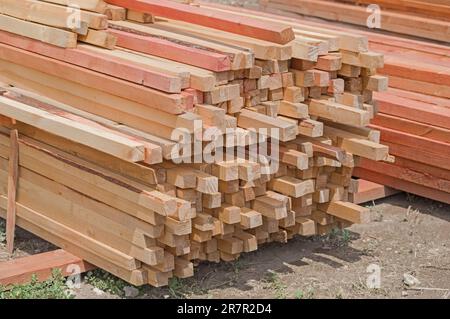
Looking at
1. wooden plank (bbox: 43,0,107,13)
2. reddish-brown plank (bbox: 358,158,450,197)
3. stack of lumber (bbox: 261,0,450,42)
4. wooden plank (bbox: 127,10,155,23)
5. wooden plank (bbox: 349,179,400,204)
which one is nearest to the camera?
wooden plank (bbox: 43,0,107,13)

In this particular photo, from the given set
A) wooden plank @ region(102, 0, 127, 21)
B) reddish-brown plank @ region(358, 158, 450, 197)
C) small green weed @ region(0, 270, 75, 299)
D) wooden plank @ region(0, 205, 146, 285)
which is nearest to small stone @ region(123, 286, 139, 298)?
wooden plank @ region(0, 205, 146, 285)

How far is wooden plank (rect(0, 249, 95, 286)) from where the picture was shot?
524 cm

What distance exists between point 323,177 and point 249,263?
0.69 metres

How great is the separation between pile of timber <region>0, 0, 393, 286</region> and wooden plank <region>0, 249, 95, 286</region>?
0.29 feet

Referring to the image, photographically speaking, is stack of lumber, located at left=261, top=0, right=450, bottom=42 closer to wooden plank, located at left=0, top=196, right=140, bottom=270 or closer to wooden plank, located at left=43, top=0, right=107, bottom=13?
wooden plank, located at left=43, top=0, right=107, bottom=13

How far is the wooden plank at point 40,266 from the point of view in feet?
17.2

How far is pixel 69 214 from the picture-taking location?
5.49 m

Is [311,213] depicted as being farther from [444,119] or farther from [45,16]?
[45,16]

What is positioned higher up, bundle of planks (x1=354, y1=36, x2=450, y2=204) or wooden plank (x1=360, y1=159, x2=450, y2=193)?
bundle of planks (x1=354, y1=36, x2=450, y2=204)

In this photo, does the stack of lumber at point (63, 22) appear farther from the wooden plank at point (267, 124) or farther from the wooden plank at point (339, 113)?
the wooden plank at point (339, 113)

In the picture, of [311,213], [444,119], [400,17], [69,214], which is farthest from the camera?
[400,17]

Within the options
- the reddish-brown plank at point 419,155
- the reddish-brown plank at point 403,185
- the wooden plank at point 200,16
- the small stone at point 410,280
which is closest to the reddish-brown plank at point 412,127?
the reddish-brown plank at point 419,155

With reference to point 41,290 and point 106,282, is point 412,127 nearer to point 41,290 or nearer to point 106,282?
point 106,282

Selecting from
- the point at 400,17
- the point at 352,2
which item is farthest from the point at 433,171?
the point at 352,2
